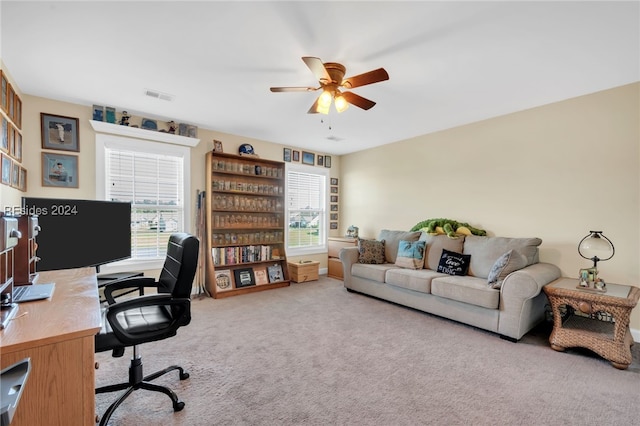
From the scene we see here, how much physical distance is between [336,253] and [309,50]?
3790 millimetres

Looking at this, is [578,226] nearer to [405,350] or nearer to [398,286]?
[398,286]

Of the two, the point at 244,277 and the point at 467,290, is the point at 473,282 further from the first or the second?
the point at 244,277

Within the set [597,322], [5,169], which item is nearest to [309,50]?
[5,169]

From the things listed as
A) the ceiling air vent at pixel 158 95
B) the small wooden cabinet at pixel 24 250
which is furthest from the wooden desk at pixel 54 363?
the ceiling air vent at pixel 158 95

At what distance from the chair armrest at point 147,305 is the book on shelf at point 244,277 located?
2.48m

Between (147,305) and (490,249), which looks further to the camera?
(490,249)

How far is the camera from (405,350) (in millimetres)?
2547

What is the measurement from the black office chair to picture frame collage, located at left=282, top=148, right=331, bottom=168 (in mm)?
3454

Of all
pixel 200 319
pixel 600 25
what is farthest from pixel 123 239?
pixel 600 25

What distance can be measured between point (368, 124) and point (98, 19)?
120 inches

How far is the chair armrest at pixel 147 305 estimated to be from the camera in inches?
61.6

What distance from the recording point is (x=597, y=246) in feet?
8.80

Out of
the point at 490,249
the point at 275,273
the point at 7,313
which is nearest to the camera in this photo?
the point at 7,313

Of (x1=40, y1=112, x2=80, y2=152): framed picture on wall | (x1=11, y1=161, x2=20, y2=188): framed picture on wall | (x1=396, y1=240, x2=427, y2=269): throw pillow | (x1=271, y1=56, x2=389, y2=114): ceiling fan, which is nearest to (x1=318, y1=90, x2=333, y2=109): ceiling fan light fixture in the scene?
(x1=271, y1=56, x2=389, y2=114): ceiling fan
